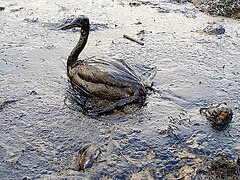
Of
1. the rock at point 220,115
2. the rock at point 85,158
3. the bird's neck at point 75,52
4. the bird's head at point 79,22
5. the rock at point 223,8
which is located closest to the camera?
the rock at point 85,158

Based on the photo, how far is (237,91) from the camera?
5082 mm

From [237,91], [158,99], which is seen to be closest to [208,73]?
[237,91]

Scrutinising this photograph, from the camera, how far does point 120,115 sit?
4.27m

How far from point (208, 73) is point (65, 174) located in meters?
4.23

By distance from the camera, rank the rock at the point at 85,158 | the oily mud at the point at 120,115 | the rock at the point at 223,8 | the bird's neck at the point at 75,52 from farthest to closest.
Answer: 1. the rock at the point at 223,8
2. the bird's neck at the point at 75,52
3. the oily mud at the point at 120,115
4. the rock at the point at 85,158

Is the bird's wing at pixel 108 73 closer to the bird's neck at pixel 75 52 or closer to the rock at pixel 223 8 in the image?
the bird's neck at pixel 75 52

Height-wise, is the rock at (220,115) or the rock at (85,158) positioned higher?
the rock at (220,115)

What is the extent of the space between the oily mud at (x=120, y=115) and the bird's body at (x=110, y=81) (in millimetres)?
299

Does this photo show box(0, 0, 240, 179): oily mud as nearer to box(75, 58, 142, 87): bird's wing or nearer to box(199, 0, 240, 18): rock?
box(75, 58, 142, 87): bird's wing

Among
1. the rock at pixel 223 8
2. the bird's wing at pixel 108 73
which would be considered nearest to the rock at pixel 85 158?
the bird's wing at pixel 108 73

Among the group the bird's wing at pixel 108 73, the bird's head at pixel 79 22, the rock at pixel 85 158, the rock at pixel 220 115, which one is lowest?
the rock at pixel 85 158

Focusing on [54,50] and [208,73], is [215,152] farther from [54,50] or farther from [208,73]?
[54,50]

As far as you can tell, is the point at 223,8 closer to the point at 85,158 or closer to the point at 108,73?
the point at 108,73

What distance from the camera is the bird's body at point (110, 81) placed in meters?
4.42
